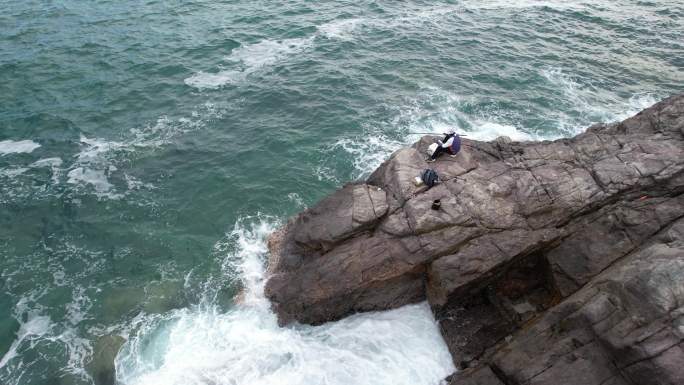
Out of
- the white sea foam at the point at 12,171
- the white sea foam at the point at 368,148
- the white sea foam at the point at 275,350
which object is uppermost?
the white sea foam at the point at 368,148

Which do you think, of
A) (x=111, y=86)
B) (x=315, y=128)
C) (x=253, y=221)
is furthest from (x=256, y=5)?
(x=253, y=221)

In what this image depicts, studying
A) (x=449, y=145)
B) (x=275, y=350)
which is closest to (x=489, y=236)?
(x=449, y=145)

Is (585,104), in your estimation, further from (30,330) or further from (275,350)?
(30,330)

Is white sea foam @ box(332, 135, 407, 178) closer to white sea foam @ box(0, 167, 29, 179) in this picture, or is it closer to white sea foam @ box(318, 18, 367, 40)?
white sea foam @ box(318, 18, 367, 40)

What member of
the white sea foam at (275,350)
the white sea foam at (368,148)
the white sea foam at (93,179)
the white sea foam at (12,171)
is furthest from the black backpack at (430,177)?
the white sea foam at (12,171)

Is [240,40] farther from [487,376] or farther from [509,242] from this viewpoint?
[487,376]

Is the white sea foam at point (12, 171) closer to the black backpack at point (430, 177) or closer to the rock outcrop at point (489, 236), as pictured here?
the rock outcrop at point (489, 236)
